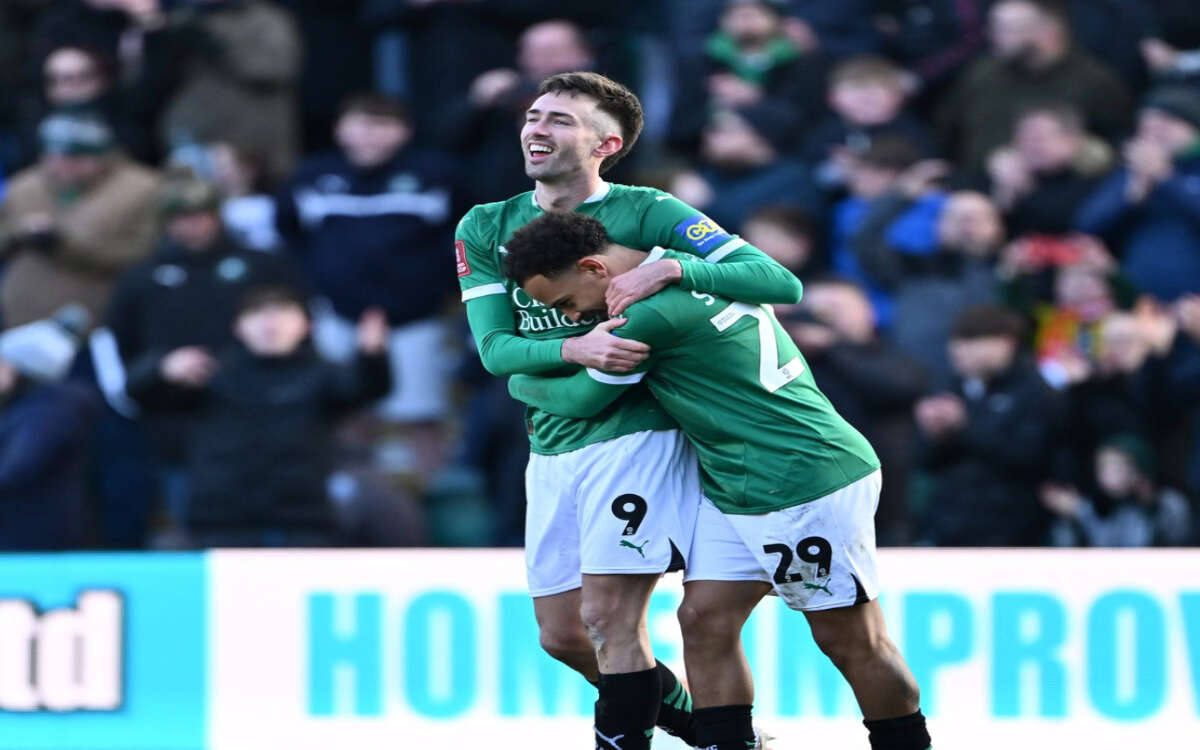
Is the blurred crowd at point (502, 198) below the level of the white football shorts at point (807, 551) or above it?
above

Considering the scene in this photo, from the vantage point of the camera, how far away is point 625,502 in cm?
523

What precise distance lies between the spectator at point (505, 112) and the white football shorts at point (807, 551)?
12.7 feet

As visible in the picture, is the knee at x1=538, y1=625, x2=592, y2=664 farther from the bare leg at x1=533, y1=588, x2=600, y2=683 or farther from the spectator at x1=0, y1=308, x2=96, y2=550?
the spectator at x1=0, y1=308, x2=96, y2=550

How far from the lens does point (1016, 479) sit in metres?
7.85

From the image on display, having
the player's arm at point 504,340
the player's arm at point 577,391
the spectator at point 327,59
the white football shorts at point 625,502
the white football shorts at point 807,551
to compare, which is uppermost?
the spectator at point 327,59

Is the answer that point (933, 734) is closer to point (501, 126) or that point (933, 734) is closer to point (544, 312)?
point (544, 312)

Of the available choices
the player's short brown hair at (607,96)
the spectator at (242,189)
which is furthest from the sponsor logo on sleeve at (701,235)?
the spectator at (242,189)

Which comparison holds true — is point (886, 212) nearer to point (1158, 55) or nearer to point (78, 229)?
point (1158, 55)

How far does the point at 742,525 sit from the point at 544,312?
781 mm

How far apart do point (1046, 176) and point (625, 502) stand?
4.08m

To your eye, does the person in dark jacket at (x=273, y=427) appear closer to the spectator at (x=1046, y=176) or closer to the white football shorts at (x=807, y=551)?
the spectator at (x=1046, y=176)

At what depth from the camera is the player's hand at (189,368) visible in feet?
28.1

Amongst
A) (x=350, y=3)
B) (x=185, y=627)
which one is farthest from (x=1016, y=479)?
(x=350, y=3)

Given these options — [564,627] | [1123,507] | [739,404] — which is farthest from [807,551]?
[1123,507]
